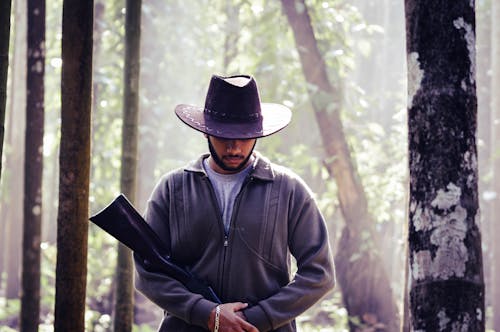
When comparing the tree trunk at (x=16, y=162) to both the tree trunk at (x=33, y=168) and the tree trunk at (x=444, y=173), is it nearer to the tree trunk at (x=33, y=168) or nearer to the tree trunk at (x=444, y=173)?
the tree trunk at (x=33, y=168)

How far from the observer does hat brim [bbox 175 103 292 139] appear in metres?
3.96

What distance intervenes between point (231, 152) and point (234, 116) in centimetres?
24

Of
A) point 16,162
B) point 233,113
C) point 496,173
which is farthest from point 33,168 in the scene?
point 496,173

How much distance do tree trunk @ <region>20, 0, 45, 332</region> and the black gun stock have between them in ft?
9.20

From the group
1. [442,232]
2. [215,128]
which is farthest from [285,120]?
[442,232]

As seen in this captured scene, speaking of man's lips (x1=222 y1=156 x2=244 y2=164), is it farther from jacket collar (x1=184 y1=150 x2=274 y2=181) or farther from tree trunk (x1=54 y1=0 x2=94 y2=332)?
tree trunk (x1=54 y1=0 x2=94 y2=332)

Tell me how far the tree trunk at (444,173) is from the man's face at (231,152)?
104 cm

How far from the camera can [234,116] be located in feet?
13.4

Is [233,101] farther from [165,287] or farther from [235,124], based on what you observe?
[165,287]

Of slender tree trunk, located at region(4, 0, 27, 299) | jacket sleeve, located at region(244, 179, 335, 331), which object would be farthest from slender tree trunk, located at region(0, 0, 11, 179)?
slender tree trunk, located at region(4, 0, 27, 299)

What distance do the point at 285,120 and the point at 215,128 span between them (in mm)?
Result: 439

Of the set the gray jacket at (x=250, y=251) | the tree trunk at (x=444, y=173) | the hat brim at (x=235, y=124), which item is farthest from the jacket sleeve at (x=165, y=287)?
the tree trunk at (x=444, y=173)

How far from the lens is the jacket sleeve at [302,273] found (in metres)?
3.85

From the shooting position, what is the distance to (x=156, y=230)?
4.09 meters
